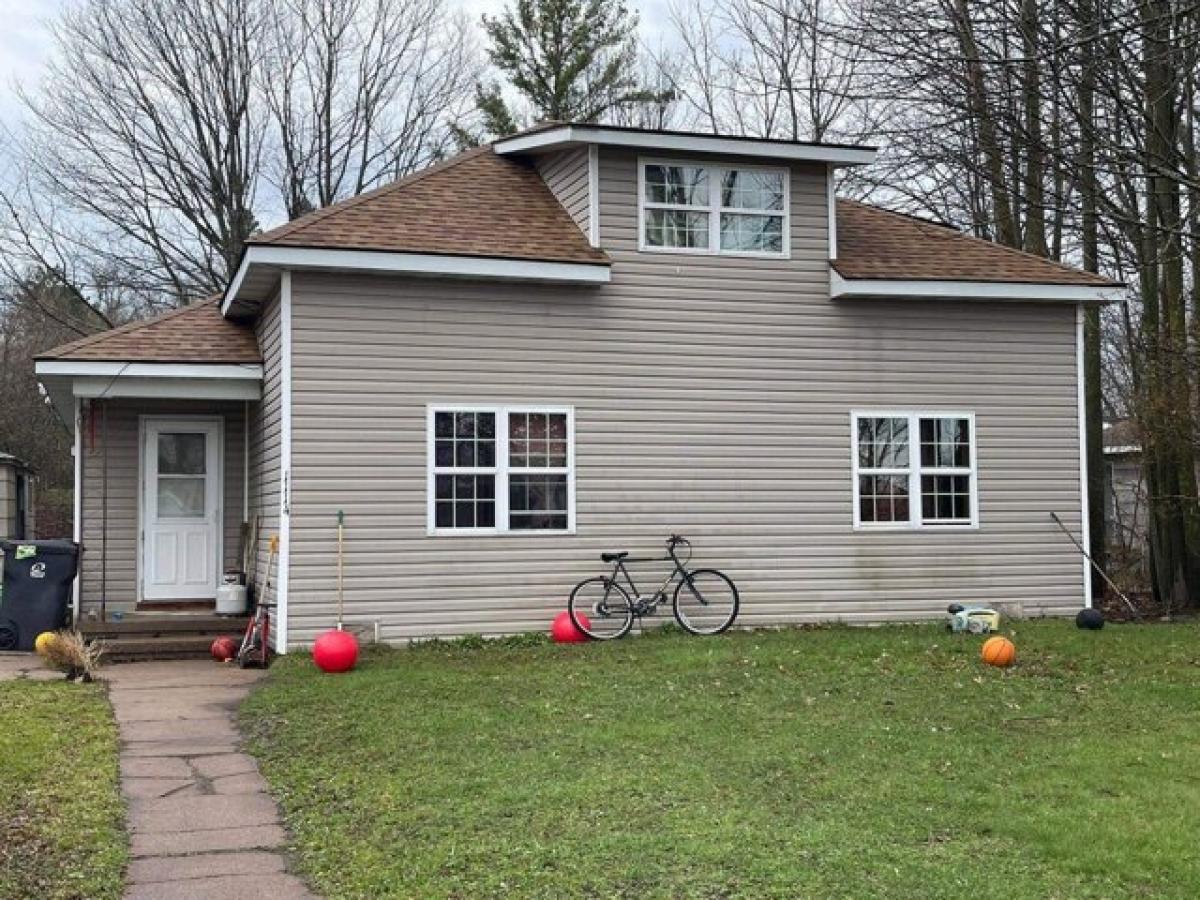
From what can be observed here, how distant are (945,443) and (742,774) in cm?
774

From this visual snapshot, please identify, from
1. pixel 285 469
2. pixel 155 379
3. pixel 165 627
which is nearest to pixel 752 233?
pixel 285 469

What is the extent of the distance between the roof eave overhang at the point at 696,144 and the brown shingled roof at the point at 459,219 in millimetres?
578

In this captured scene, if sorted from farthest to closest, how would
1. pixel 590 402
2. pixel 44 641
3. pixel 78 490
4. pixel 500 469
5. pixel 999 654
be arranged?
pixel 78 490, pixel 590 402, pixel 500 469, pixel 44 641, pixel 999 654

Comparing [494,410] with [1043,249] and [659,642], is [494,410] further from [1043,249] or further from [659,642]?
[1043,249]

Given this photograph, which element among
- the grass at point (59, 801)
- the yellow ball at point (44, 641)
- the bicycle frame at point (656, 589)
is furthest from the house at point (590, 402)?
the grass at point (59, 801)

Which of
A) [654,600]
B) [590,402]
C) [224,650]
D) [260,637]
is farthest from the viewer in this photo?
[590,402]

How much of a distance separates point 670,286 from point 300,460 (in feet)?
13.5

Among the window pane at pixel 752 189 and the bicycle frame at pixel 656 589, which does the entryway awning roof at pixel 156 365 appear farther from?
the window pane at pixel 752 189

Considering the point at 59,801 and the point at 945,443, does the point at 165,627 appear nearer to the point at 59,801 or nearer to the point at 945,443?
the point at 59,801

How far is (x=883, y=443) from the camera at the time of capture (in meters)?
13.0

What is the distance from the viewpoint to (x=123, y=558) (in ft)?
44.4

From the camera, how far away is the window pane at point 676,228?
1245 cm

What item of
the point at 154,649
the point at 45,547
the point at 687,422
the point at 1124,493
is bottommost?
the point at 154,649

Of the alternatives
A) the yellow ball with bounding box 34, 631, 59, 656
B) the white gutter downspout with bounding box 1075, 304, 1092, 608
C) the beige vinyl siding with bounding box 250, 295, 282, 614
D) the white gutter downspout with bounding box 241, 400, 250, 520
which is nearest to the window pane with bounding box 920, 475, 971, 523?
the white gutter downspout with bounding box 1075, 304, 1092, 608
